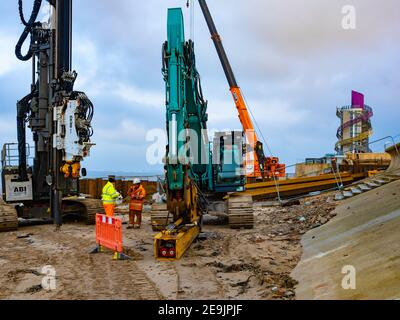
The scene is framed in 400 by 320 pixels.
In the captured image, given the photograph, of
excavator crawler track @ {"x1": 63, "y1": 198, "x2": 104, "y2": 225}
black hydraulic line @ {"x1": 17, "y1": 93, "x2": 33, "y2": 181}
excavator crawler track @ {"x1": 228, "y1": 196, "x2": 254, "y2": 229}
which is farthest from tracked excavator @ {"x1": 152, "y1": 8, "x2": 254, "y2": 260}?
black hydraulic line @ {"x1": 17, "y1": 93, "x2": 33, "y2": 181}

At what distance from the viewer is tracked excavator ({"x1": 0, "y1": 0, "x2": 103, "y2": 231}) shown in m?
14.8

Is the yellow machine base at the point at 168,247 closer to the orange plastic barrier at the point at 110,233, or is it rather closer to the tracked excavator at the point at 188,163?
the tracked excavator at the point at 188,163

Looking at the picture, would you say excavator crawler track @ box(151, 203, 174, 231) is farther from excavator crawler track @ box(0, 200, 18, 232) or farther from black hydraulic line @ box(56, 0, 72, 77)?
black hydraulic line @ box(56, 0, 72, 77)

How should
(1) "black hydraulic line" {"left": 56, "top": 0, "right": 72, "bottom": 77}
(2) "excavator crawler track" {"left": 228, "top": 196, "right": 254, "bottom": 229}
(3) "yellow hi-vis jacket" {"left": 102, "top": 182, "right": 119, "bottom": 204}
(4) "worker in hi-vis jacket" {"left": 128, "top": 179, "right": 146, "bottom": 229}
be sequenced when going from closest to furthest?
(3) "yellow hi-vis jacket" {"left": 102, "top": 182, "right": 119, "bottom": 204}, (2) "excavator crawler track" {"left": 228, "top": 196, "right": 254, "bottom": 229}, (4) "worker in hi-vis jacket" {"left": 128, "top": 179, "right": 146, "bottom": 229}, (1) "black hydraulic line" {"left": 56, "top": 0, "right": 72, "bottom": 77}

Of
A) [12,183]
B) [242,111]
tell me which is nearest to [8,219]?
[12,183]

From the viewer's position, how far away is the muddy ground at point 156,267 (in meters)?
7.05

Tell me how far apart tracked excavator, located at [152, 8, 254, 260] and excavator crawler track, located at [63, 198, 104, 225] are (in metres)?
3.09

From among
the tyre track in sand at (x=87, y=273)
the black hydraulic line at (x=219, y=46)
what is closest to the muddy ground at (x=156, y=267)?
the tyre track in sand at (x=87, y=273)

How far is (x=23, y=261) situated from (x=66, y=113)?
20.2ft

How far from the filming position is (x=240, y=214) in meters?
14.0

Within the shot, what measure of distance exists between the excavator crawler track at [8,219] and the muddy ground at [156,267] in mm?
537

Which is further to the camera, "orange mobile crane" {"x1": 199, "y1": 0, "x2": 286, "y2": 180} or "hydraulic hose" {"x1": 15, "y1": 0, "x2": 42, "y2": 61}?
"orange mobile crane" {"x1": 199, "y1": 0, "x2": 286, "y2": 180}

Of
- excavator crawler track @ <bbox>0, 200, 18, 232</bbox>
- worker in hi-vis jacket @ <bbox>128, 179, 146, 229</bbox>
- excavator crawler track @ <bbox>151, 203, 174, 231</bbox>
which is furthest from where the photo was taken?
worker in hi-vis jacket @ <bbox>128, 179, 146, 229</bbox>
